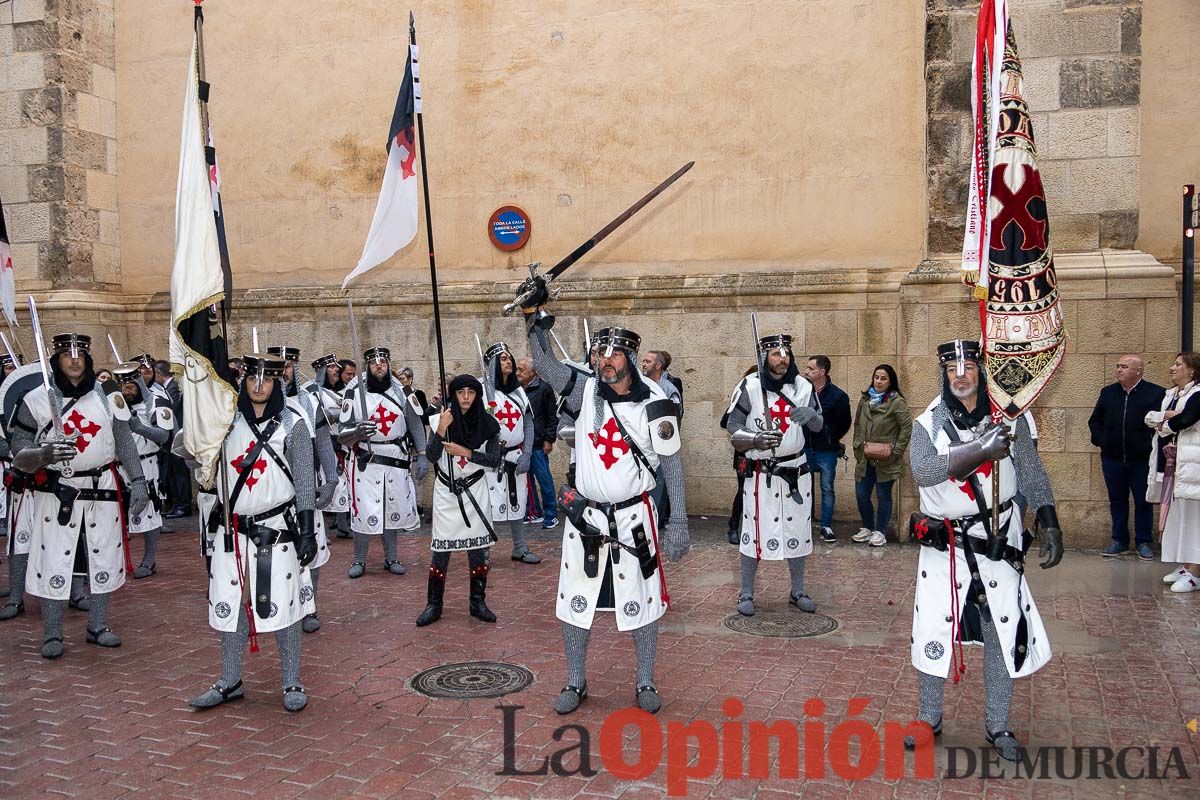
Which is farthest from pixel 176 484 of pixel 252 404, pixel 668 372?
pixel 252 404

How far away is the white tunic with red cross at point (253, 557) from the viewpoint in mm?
5891

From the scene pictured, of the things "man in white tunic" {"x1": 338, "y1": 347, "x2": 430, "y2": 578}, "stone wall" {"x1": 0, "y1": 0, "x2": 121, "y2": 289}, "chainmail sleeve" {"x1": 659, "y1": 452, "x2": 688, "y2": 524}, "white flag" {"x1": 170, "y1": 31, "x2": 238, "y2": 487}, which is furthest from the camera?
"stone wall" {"x1": 0, "y1": 0, "x2": 121, "y2": 289}

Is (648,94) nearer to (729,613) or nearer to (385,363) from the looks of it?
(385,363)

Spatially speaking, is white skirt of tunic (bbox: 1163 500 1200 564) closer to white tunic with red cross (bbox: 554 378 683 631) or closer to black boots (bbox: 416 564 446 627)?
white tunic with red cross (bbox: 554 378 683 631)

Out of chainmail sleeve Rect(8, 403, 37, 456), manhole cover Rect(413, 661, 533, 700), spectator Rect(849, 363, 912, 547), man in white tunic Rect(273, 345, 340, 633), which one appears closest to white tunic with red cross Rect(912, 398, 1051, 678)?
manhole cover Rect(413, 661, 533, 700)

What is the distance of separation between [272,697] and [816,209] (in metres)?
8.33

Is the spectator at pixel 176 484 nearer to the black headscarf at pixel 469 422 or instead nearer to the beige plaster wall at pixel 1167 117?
the black headscarf at pixel 469 422

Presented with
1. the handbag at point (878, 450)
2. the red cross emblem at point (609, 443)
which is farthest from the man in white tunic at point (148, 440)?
the handbag at point (878, 450)

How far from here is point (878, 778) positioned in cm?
492

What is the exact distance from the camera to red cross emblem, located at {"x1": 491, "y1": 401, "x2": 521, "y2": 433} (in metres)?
9.85

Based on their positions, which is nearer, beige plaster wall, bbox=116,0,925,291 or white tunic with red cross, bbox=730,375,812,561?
white tunic with red cross, bbox=730,375,812,561

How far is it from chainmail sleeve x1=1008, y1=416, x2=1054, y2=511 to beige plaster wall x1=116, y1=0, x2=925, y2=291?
6.82 metres

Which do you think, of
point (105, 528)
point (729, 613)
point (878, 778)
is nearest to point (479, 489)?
point (729, 613)

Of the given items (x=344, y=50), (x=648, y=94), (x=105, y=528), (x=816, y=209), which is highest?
(x=344, y=50)
